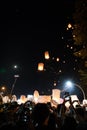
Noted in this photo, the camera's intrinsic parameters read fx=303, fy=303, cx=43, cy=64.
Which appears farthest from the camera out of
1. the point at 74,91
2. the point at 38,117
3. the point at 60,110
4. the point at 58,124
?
the point at 74,91

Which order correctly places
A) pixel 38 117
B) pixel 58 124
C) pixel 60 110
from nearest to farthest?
pixel 38 117 < pixel 58 124 < pixel 60 110

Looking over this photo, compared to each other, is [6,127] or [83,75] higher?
[83,75]

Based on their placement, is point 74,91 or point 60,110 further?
point 74,91

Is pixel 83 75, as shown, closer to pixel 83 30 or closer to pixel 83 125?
pixel 83 30

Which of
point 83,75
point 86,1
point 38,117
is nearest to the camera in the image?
point 38,117

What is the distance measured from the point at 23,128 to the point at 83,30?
12.4 metres

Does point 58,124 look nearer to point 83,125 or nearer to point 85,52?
point 83,125

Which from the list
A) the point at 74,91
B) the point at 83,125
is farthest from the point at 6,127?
the point at 74,91

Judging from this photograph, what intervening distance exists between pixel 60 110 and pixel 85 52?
10501 mm

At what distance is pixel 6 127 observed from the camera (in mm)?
5719

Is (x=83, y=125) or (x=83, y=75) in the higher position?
(x=83, y=75)

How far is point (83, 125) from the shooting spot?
684cm

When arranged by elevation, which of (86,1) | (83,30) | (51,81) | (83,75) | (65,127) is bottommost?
(65,127)

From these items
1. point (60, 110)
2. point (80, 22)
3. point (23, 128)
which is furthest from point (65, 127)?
point (80, 22)
